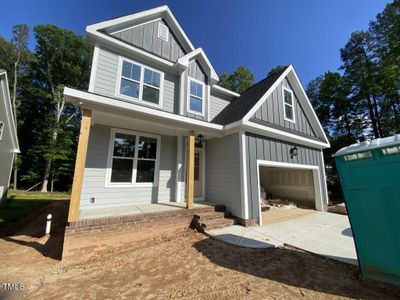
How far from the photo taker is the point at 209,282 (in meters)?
2.97

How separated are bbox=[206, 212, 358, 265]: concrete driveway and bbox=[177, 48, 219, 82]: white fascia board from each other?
254 inches

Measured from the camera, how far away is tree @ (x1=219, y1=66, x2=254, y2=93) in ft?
64.9

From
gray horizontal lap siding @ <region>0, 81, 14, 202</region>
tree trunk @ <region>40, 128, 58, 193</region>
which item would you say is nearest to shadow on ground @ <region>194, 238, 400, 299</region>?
gray horizontal lap siding @ <region>0, 81, 14, 202</region>

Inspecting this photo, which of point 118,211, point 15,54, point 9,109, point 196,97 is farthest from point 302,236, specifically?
point 15,54

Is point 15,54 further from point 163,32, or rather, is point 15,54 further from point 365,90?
point 365,90

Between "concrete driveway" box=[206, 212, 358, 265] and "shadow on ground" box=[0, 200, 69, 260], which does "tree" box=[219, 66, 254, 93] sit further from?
"shadow on ground" box=[0, 200, 69, 260]

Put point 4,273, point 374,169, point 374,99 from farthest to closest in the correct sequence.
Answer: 1. point 374,99
2. point 4,273
3. point 374,169

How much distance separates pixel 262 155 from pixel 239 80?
15.4 m

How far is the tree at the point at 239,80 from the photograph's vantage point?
19775mm

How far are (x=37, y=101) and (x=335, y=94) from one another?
30.0 meters

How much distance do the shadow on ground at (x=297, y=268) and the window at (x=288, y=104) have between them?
6032 millimetres

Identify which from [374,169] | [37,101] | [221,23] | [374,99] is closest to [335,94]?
[374,99]

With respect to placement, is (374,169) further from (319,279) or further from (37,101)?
(37,101)

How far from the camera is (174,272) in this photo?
3.34 metres
